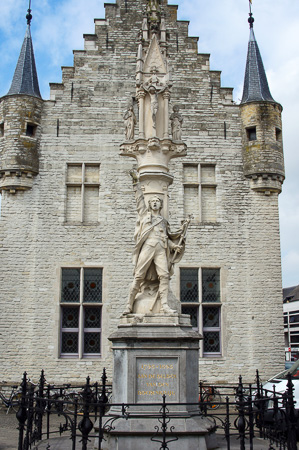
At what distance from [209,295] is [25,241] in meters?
6.12

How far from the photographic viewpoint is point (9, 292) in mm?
16484

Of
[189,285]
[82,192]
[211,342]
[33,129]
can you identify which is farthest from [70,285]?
[33,129]

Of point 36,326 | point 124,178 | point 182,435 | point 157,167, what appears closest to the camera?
point 182,435

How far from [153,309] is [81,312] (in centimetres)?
886

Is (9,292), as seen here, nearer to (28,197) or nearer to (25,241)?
(25,241)

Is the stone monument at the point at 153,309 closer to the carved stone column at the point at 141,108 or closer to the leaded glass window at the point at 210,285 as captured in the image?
the carved stone column at the point at 141,108

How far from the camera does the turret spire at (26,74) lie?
17.9m

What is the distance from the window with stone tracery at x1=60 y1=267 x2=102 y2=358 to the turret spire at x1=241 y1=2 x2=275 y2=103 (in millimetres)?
7897

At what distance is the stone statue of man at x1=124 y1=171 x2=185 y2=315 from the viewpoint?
26.4 ft

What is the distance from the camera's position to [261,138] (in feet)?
57.6

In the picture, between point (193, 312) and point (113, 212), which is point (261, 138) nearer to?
point (113, 212)

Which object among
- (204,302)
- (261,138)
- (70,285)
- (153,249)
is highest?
(261,138)

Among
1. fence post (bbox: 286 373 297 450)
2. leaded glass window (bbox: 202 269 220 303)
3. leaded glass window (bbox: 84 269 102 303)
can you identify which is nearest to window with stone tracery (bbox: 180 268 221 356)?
leaded glass window (bbox: 202 269 220 303)

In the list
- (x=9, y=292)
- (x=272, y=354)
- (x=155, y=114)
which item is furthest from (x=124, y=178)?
(x=155, y=114)
